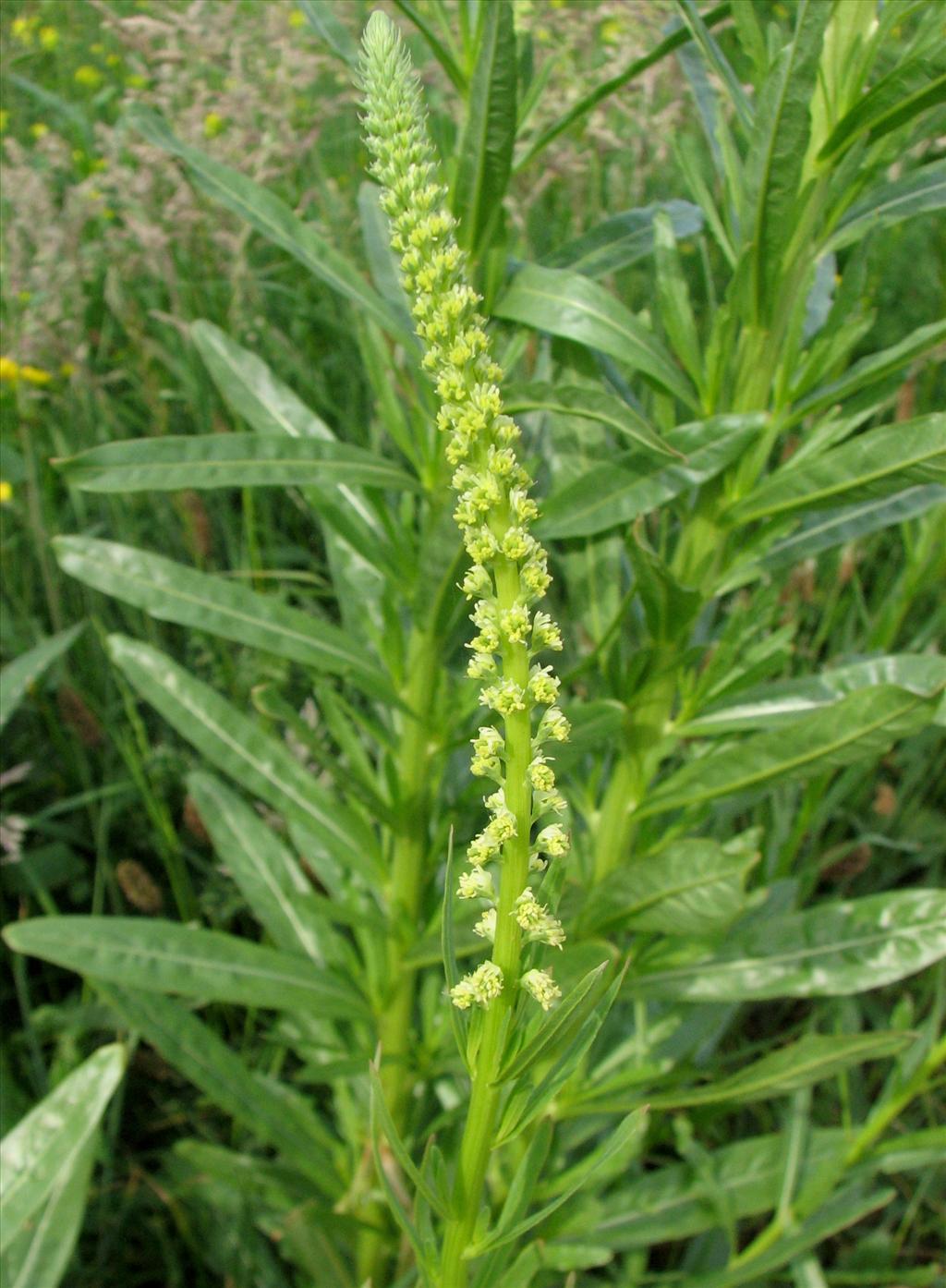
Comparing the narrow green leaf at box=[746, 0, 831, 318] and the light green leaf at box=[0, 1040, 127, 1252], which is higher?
the narrow green leaf at box=[746, 0, 831, 318]

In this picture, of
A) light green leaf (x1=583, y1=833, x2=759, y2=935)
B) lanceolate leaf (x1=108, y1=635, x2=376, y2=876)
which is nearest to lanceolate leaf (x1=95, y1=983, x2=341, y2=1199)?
lanceolate leaf (x1=108, y1=635, x2=376, y2=876)

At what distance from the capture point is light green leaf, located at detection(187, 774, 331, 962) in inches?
73.3

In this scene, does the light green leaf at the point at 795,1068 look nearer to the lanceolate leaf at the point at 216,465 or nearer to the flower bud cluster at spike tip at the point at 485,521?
the flower bud cluster at spike tip at the point at 485,521

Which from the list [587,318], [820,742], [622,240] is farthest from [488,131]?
[820,742]

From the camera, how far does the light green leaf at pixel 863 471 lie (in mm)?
1251

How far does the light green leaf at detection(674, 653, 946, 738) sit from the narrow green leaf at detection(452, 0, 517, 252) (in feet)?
2.18

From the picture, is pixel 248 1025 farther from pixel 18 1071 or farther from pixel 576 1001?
pixel 576 1001

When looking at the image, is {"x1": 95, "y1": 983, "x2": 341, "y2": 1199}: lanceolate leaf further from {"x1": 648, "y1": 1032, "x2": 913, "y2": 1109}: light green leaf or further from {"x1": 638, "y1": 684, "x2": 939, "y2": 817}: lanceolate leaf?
{"x1": 638, "y1": 684, "x2": 939, "y2": 817}: lanceolate leaf

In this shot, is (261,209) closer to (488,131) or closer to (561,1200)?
(488,131)

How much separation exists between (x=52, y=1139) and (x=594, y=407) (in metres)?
1.07

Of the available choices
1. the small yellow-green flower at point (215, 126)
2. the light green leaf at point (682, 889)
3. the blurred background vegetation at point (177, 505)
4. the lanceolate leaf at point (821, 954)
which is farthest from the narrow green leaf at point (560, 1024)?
Answer: the small yellow-green flower at point (215, 126)

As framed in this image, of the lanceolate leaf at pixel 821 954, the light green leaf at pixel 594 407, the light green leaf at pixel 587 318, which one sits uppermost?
the light green leaf at pixel 587 318

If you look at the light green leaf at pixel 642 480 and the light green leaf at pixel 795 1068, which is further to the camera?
the light green leaf at pixel 795 1068

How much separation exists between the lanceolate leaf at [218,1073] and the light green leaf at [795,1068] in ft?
1.74
